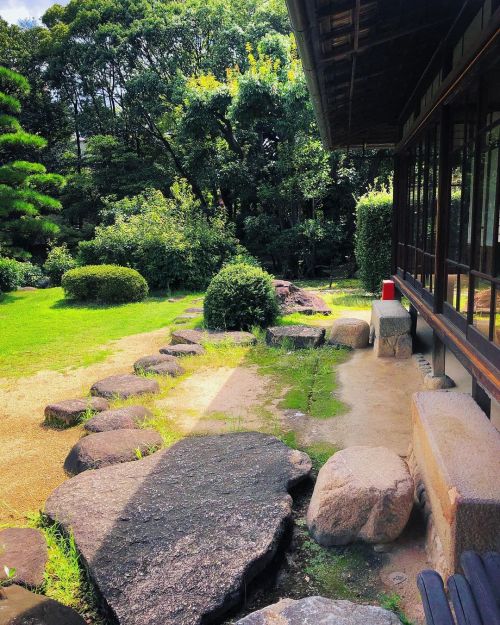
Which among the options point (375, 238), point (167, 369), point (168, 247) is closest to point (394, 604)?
point (167, 369)

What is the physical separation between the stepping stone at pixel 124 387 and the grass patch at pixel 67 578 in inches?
94.8

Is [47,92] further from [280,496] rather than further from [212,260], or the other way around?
[280,496]

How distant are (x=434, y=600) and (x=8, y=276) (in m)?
15.2

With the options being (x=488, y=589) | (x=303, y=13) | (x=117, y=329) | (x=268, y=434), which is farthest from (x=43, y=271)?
(x=488, y=589)

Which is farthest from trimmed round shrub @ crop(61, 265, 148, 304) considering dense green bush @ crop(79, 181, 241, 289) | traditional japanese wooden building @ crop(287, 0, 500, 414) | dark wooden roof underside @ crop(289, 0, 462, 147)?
traditional japanese wooden building @ crop(287, 0, 500, 414)

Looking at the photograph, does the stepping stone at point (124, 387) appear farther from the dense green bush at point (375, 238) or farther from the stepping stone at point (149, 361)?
the dense green bush at point (375, 238)

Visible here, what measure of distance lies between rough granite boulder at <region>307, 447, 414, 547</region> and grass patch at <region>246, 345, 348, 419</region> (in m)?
1.76

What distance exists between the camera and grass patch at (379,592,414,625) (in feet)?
7.09

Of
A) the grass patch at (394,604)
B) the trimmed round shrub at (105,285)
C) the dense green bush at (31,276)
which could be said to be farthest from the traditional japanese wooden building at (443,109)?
the dense green bush at (31,276)

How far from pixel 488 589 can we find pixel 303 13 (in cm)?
271

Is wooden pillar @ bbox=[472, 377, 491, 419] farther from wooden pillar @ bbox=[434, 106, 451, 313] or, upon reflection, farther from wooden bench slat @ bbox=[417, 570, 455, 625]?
wooden bench slat @ bbox=[417, 570, 455, 625]

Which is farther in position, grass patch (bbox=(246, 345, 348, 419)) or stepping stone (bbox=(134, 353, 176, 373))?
stepping stone (bbox=(134, 353, 176, 373))

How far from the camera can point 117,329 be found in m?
9.05

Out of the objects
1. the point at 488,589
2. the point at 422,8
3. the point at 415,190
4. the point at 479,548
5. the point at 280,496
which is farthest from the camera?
the point at 415,190
